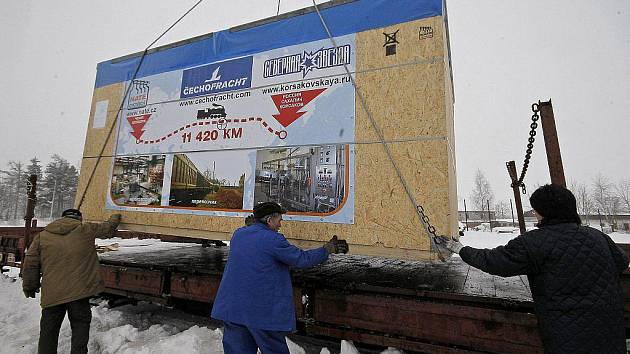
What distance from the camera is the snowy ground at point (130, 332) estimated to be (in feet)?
11.4

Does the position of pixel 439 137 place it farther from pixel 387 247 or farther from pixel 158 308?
pixel 158 308

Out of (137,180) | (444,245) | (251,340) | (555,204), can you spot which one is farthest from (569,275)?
(137,180)

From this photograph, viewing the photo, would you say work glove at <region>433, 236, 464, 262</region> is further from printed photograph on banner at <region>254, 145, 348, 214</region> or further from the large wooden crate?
printed photograph on banner at <region>254, 145, 348, 214</region>

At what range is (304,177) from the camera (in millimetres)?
3639

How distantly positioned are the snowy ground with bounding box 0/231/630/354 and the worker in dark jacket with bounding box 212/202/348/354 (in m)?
1.02

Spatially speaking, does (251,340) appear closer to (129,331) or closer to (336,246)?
(336,246)

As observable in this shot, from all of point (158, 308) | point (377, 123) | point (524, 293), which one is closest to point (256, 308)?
point (377, 123)

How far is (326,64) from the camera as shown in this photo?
374 centimetres

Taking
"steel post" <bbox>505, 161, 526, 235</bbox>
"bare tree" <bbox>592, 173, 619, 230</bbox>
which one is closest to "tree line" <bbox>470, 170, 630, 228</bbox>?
"bare tree" <bbox>592, 173, 619, 230</bbox>

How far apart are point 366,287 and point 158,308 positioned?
164 inches

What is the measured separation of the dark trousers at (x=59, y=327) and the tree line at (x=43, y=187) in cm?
5466

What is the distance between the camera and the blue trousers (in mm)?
2549

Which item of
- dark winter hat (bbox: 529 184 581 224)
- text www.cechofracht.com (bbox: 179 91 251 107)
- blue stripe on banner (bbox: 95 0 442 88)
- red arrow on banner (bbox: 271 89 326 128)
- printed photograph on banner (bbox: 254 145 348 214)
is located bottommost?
dark winter hat (bbox: 529 184 581 224)

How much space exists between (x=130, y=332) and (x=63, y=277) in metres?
1.18
